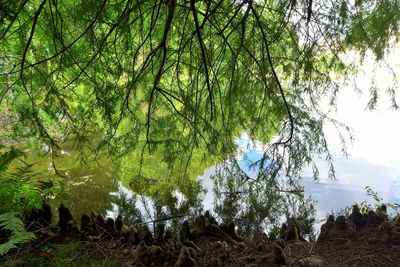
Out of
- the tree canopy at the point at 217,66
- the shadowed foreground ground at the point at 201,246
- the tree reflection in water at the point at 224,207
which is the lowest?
the shadowed foreground ground at the point at 201,246

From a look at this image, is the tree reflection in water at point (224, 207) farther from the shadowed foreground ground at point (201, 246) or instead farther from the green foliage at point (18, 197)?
the green foliage at point (18, 197)

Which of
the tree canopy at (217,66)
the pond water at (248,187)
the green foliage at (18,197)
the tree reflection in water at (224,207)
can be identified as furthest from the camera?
the pond water at (248,187)

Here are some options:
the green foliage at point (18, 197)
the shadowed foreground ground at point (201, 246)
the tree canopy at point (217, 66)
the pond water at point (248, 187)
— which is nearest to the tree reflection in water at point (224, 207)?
the pond water at point (248, 187)

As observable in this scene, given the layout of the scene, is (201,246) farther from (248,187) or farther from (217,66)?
(248,187)

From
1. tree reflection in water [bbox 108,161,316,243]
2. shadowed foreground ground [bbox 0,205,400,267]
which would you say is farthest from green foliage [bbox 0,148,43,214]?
tree reflection in water [bbox 108,161,316,243]

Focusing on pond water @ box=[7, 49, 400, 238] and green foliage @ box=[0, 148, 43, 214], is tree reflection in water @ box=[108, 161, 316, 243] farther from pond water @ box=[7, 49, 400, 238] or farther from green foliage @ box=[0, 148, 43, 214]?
green foliage @ box=[0, 148, 43, 214]

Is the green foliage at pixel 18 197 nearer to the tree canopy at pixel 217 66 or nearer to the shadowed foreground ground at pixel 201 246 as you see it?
the shadowed foreground ground at pixel 201 246

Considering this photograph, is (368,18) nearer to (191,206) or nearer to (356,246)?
(356,246)

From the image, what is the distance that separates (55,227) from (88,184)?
374 centimetres

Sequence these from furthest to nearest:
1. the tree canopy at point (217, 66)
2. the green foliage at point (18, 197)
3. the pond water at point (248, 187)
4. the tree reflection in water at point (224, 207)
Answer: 1. the pond water at point (248, 187)
2. the tree reflection in water at point (224, 207)
3. the green foliage at point (18, 197)
4. the tree canopy at point (217, 66)

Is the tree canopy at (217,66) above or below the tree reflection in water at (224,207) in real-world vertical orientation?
above

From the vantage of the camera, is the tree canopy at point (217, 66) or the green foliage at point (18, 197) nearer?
the tree canopy at point (217, 66)

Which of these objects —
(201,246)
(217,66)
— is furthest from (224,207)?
(217,66)

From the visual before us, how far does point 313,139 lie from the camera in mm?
2195
